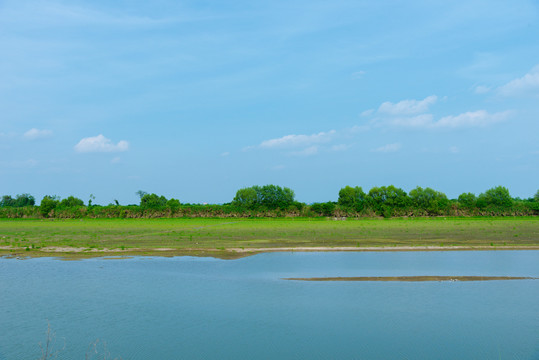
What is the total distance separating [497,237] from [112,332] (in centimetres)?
3547

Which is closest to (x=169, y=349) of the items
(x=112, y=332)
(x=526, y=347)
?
(x=112, y=332)

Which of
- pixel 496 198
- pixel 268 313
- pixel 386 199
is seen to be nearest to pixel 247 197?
pixel 386 199

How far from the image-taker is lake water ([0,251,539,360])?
1211cm

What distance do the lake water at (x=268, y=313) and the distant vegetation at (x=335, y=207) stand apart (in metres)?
68.8

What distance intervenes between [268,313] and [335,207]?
79.0 m

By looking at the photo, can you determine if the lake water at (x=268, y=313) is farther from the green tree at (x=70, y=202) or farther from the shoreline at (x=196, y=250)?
the green tree at (x=70, y=202)

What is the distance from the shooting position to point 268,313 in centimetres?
1555

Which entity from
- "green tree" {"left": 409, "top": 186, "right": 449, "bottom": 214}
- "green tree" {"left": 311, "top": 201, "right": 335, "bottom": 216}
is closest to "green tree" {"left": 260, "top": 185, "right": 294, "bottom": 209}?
"green tree" {"left": 311, "top": 201, "right": 335, "bottom": 216}

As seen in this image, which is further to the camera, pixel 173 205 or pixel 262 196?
pixel 262 196

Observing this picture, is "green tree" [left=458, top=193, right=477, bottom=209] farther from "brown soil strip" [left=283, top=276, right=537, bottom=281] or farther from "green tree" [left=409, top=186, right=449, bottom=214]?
"brown soil strip" [left=283, top=276, right=537, bottom=281]

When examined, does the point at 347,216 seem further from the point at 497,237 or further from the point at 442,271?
the point at 442,271

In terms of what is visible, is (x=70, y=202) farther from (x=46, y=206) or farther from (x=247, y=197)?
(x=247, y=197)

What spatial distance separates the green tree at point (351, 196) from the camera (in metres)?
98.9

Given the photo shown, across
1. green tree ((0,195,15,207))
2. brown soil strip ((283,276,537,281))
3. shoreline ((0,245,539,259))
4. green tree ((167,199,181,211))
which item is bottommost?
brown soil strip ((283,276,537,281))
